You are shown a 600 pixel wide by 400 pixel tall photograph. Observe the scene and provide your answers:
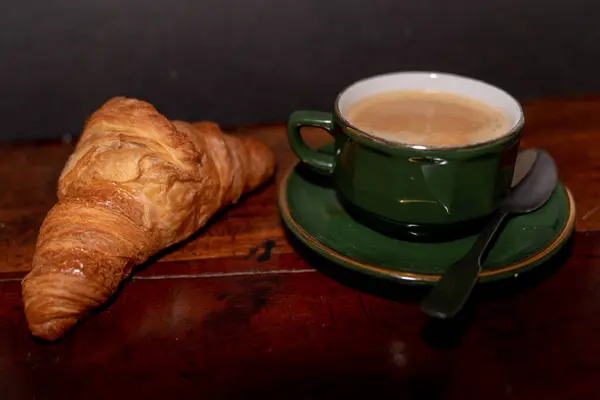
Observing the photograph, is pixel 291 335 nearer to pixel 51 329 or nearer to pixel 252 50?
pixel 51 329

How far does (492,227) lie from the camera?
2.55 ft

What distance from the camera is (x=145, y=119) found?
0.82 meters

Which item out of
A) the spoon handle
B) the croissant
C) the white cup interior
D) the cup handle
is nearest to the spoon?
the spoon handle

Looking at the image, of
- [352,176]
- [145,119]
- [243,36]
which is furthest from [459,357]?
[243,36]

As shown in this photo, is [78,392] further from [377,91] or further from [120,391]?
[377,91]

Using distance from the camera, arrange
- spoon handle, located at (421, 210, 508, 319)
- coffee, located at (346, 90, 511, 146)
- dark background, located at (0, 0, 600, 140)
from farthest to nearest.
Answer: dark background, located at (0, 0, 600, 140) < coffee, located at (346, 90, 511, 146) < spoon handle, located at (421, 210, 508, 319)

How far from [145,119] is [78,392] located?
1.16 ft

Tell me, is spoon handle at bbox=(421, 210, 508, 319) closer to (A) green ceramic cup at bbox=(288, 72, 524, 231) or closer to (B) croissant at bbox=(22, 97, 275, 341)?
(A) green ceramic cup at bbox=(288, 72, 524, 231)

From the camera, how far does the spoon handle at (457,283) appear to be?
2.09 feet

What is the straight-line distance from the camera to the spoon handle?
0.64 meters

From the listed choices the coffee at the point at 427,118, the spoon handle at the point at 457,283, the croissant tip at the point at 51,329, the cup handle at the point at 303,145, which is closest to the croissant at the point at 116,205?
the croissant tip at the point at 51,329

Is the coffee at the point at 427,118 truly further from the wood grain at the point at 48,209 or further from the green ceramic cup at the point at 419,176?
the wood grain at the point at 48,209

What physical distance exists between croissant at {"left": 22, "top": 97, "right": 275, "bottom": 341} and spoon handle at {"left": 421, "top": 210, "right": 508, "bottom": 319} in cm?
35

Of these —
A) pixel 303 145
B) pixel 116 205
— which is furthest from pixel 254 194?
pixel 116 205
